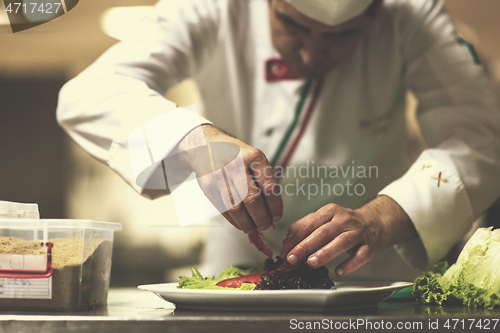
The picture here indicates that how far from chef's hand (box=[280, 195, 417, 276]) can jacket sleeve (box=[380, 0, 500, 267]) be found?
5 cm

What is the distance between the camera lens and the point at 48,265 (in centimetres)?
55

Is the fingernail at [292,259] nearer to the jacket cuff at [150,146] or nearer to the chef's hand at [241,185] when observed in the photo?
the chef's hand at [241,185]

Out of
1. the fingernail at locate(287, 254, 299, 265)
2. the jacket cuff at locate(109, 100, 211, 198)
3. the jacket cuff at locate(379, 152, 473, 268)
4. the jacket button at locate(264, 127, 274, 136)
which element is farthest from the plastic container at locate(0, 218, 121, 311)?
the jacket cuff at locate(379, 152, 473, 268)

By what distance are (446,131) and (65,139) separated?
0.76 metres

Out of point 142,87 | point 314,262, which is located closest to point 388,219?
point 314,262

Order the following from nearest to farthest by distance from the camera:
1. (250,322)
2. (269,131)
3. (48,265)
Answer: (250,322), (48,265), (269,131)

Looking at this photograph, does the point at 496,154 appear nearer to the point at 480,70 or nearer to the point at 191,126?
the point at 480,70

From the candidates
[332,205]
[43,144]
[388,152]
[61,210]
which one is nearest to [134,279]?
[61,210]

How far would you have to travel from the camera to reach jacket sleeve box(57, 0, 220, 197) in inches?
27.2

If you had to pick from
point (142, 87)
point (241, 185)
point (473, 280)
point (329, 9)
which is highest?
point (329, 9)

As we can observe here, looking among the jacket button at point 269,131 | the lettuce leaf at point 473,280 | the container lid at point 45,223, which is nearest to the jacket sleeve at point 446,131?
the lettuce leaf at point 473,280

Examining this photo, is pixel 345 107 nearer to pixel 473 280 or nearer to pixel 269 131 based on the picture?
pixel 269 131

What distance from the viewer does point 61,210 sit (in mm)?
710

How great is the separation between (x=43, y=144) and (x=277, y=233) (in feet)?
1.44
